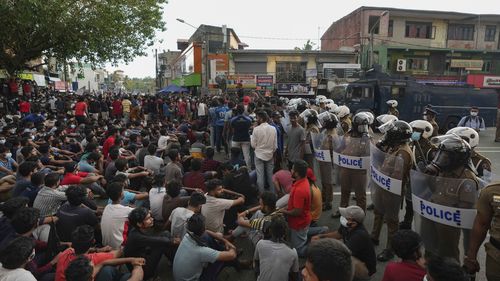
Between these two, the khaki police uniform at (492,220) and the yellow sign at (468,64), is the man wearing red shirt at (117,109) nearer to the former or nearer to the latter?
the khaki police uniform at (492,220)

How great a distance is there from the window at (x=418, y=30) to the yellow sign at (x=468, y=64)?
449 centimetres

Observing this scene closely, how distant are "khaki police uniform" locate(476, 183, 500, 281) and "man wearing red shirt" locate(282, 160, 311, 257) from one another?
1.97 metres

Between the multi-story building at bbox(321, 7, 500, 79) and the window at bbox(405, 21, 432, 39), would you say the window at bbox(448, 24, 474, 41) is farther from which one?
the window at bbox(405, 21, 432, 39)

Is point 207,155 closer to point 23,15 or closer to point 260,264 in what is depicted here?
point 260,264

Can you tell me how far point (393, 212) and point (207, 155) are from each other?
3.49 meters

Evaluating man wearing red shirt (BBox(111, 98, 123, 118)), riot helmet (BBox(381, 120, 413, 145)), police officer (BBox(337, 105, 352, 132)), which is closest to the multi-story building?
man wearing red shirt (BBox(111, 98, 123, 118))

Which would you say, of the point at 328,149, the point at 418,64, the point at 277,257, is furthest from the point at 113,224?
the point at 418,64

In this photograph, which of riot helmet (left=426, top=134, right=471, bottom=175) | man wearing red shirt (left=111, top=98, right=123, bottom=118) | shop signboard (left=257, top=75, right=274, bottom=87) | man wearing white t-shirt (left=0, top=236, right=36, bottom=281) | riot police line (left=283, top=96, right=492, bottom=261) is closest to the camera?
man wearing white t-shirt (left=0, top=236, right=36, bottom=281)

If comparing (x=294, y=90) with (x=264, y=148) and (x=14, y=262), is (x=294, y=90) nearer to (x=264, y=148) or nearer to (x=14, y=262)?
(x=264, y=148)

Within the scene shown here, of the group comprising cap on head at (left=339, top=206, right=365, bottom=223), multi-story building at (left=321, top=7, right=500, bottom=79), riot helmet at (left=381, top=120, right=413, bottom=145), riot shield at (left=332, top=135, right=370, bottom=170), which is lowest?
cap on head at (left=339, top=206, right=365, bottom=223)

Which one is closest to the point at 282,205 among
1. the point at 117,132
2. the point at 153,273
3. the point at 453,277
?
the point at 153,273

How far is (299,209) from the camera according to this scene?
15.1 feet

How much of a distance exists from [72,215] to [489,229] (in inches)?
174

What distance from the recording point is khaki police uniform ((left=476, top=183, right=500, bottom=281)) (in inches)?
121
